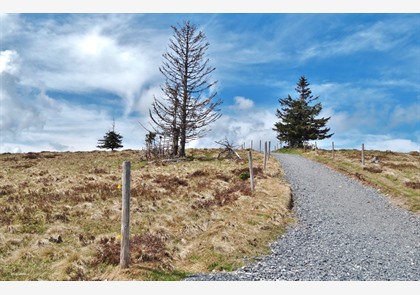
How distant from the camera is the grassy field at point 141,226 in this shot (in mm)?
9281

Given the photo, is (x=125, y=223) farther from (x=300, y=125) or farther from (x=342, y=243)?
(x=300, y=125)

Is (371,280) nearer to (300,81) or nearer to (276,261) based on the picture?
(276,261)

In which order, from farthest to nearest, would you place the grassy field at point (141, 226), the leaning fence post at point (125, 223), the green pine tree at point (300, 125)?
the green pine tree at point (300, 125) < the grassy field at point (141, 226) < the leaning fence post at point (125, 223)

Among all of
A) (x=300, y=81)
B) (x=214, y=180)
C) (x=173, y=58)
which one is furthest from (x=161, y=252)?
(x=300, y=81)

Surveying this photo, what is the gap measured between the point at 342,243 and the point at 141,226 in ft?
23.8

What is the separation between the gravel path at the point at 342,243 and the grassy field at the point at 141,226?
0.73 meters

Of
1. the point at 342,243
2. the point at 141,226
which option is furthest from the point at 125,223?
the point at 342,243

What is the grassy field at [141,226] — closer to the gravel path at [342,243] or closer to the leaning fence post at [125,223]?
the leaning fence post at [125,223]

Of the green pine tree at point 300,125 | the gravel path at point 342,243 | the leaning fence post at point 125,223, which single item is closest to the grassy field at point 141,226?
the leaning fence post at point 125,223

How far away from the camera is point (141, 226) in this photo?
44.4 ft

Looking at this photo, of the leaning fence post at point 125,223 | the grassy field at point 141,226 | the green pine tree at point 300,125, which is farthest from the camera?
the green pine tree at point 300,125

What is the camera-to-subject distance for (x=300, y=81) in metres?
66.4

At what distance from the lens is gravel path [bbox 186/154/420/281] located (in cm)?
897

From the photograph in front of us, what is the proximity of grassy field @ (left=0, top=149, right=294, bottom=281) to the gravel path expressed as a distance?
0.73 metres
